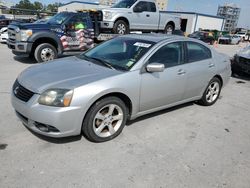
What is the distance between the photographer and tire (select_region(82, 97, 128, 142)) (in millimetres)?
3215

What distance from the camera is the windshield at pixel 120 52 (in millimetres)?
3717

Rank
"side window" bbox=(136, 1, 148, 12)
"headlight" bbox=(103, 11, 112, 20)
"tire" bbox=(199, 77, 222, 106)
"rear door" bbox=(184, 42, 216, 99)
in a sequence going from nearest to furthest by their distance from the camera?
1. "rear door" bbox=(184, 42, 216, 99)
2. "tire" bbox=(199, 77, 222, 106)
3. "headlight" bbox=(103, 11, 112, 20)
4. "side window" bbox=(136, 1, 148, 12)

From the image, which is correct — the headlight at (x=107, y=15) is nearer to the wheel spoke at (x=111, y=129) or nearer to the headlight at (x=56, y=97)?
the wheel spoke at (x=111, y=129)

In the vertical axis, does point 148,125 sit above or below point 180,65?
below

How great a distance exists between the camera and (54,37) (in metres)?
8.44

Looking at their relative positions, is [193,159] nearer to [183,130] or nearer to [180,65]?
[183,130]

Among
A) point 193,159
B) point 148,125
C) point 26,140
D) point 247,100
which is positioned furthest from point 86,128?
point 247,100

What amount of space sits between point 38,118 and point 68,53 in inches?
253

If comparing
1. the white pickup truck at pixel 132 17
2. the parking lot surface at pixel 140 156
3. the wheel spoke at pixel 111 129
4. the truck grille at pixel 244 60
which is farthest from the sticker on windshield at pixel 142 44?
the white pickup truck at pixel 132 17

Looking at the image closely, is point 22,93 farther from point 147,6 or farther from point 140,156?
point 147,6

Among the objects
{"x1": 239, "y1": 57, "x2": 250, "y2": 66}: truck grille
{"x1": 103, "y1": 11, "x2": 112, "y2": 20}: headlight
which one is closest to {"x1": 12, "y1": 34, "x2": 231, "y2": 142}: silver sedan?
{"x1": 239, "y1": 57, "x2": 250, "y2": 66}: truck grille

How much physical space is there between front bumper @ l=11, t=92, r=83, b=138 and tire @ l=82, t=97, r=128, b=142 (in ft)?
0.50

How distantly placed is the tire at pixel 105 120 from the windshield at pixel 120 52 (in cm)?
60

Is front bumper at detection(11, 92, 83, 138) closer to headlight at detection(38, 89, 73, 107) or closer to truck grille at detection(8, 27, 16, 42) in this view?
headlight at detection(38, 89, 73, 107)
